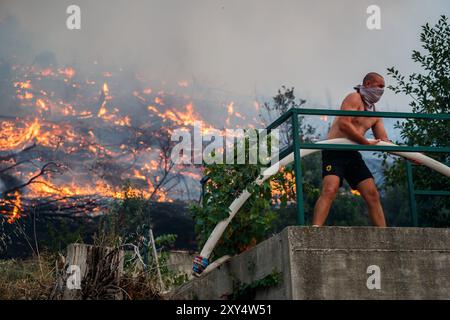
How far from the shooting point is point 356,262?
551 centimetres

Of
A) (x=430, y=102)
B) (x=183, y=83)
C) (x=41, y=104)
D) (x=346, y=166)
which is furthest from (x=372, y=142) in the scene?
(x=183, y=83)

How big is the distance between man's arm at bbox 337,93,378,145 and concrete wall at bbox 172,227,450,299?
109cm

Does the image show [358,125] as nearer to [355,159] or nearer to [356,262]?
[355,159]

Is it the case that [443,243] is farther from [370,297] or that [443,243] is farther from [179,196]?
[179,196]

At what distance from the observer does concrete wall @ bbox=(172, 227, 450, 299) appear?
539 cm

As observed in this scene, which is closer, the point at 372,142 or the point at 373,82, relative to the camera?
the point at 372,142

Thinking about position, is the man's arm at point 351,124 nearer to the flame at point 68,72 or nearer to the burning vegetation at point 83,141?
the burning vegetation at point 83,141

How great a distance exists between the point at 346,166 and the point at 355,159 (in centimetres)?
13

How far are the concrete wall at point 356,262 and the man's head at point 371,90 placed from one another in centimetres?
165

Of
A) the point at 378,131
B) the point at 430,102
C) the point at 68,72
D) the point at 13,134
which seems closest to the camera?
the point at 378,131

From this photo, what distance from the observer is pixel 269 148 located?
279 inches

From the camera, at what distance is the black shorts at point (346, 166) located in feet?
21.5

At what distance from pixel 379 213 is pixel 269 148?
1.43 metres
